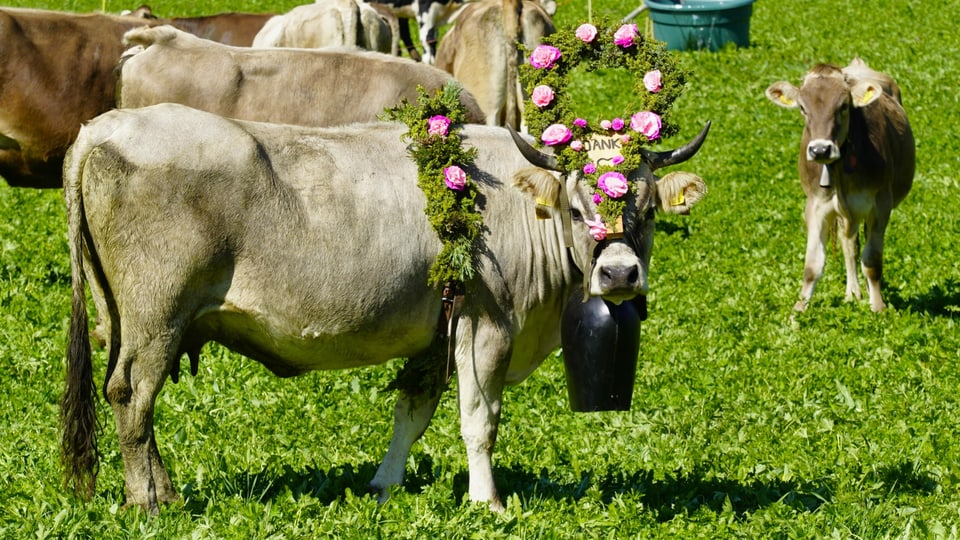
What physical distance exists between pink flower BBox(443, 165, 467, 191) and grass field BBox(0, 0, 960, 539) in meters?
1.61

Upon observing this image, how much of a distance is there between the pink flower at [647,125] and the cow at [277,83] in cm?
398

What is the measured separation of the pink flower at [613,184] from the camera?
650cm

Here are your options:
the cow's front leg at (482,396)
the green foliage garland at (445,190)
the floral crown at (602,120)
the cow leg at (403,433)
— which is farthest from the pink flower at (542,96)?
the cow leg at (403,433)

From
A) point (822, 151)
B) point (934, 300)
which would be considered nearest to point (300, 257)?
point (822, 151)

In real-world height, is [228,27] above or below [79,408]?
above

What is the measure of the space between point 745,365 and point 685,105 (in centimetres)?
944

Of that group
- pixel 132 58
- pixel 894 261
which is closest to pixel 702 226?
pixel 894 261

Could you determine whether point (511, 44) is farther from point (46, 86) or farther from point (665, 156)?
point (665, 156)

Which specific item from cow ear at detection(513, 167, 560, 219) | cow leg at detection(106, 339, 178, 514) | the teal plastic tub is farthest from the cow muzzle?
the teal plastic tub

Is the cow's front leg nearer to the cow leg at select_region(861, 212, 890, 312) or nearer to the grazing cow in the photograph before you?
the grazing cow

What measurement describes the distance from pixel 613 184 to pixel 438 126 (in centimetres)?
98

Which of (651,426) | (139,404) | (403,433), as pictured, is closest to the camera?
(139,404)

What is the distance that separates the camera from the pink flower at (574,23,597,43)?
22.9 feet

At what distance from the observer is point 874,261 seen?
1236 cm
